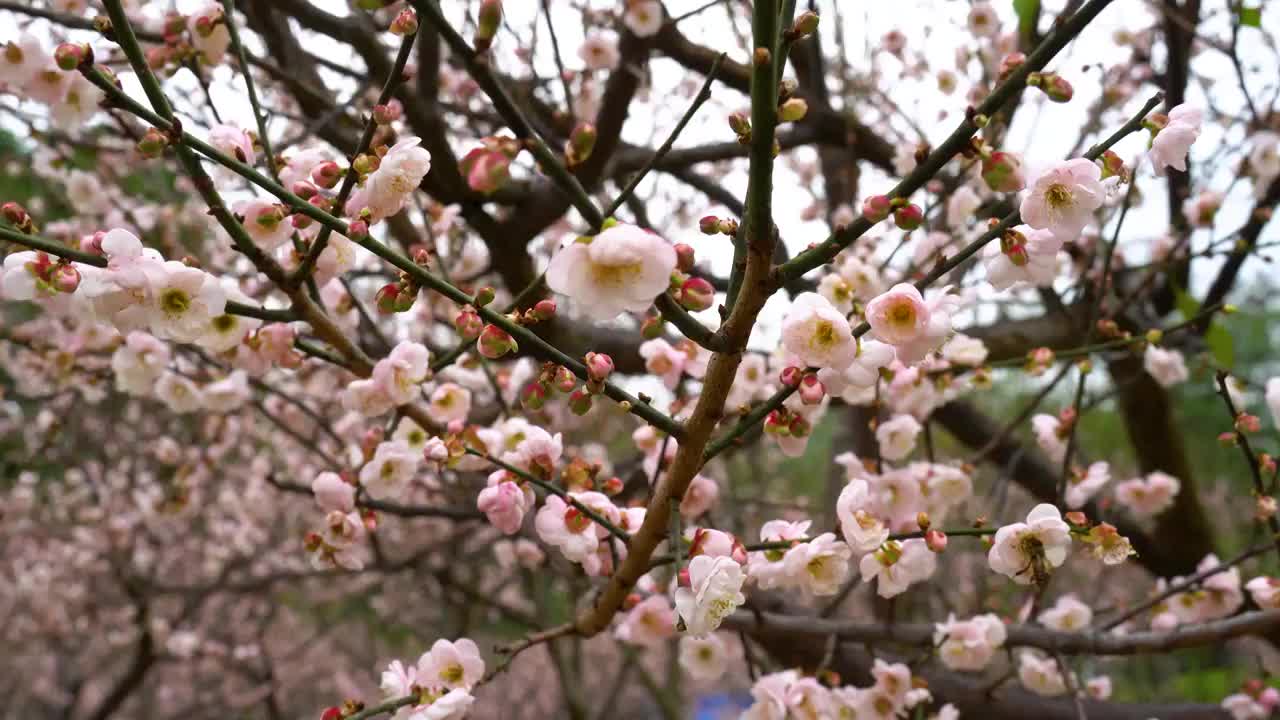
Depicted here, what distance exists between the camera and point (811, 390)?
1.04 meters

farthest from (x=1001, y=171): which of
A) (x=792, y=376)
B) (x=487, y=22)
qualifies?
(x=487, y=22)

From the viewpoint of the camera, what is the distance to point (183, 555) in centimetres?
646

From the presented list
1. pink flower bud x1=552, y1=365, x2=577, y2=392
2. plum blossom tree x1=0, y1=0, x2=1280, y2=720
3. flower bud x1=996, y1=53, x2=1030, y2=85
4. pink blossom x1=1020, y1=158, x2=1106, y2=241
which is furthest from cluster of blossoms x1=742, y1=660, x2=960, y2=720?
flower bud x1=996, y1=53, x2=1030, y2=85

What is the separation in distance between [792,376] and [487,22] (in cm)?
54

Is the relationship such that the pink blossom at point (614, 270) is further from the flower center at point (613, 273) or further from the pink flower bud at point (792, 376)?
the pink flower bud at point (792, 376)

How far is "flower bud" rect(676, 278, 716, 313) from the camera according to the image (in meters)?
0.90

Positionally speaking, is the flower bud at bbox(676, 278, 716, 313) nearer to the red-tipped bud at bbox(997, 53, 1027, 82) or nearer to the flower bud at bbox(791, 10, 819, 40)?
the flower bud at bbox(791, 10, 819, 40)

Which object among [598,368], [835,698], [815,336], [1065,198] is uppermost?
[1065,198]

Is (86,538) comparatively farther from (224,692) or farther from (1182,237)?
(1182,237)

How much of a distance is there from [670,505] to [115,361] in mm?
1428

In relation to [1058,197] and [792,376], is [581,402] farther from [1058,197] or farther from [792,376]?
[1058,197]

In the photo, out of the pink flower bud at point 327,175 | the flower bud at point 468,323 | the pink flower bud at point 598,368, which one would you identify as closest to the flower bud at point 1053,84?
the pink flower bud at point 598,368

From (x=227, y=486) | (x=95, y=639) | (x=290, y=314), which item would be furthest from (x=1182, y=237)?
(x=95, y=639)

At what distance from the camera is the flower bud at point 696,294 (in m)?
0.90
